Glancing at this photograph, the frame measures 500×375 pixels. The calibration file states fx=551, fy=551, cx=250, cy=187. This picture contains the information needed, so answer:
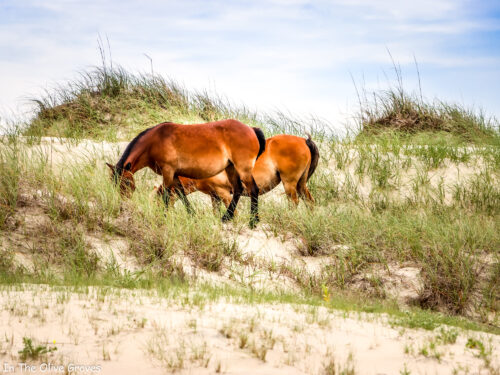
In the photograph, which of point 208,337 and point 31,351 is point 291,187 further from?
point 31,351

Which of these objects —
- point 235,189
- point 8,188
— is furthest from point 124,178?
point 235,189

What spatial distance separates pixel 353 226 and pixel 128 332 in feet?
15.3

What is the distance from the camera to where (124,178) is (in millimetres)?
7879

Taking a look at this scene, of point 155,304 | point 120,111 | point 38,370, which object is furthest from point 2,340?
point 120,111

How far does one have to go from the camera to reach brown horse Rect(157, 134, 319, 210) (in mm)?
9344

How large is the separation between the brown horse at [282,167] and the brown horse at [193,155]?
0.83m

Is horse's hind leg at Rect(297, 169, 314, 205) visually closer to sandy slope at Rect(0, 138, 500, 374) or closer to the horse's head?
the horse's head

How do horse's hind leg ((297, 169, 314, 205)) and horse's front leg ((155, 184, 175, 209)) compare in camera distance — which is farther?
horse's hind leg ((297, 169, 314, 205))

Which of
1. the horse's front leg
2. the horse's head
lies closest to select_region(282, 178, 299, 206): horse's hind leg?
the horse's front leg

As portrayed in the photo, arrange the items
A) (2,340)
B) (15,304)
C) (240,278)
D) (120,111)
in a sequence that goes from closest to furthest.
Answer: (2,340) < (15,304) < (240,278) < (120,111)

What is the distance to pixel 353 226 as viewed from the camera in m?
8.12

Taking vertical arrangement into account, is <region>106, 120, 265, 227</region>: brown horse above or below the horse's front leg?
above

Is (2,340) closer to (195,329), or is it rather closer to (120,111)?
(195,329)

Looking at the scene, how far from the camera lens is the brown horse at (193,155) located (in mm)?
7957
